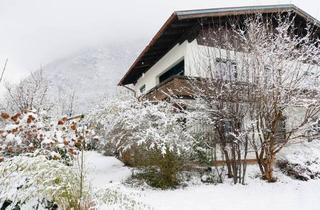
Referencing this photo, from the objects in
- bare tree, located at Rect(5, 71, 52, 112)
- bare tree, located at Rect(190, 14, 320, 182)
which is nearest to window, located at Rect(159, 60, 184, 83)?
bare tree, located at Rect(190, 14, 320, 182)

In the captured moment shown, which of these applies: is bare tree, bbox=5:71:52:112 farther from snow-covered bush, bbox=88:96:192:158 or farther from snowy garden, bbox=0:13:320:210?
snowy garden, bbox=0:13:320:210

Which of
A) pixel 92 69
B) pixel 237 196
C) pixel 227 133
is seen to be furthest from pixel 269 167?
pixel 92 69

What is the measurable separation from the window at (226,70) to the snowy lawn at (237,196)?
11.1ft

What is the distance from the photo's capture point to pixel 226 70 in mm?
10656

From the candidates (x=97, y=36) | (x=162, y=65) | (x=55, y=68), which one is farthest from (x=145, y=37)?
(x=162, y=65)

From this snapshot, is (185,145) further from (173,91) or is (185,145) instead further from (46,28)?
(46,28)

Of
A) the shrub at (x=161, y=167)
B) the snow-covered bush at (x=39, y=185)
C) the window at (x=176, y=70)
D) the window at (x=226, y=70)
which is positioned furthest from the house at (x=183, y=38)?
the snow-covered bush at (x=39, y=185)

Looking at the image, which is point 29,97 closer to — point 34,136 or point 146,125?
point 146,125

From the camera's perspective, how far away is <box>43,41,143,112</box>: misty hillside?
50.0 m

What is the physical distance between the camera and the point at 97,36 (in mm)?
77438

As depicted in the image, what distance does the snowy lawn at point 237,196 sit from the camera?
7.36m

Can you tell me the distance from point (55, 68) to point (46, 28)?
785 inches

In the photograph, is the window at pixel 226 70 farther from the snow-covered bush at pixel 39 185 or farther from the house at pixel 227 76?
the snow-covered bush at pixel 39 185

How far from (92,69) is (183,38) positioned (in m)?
43.5
